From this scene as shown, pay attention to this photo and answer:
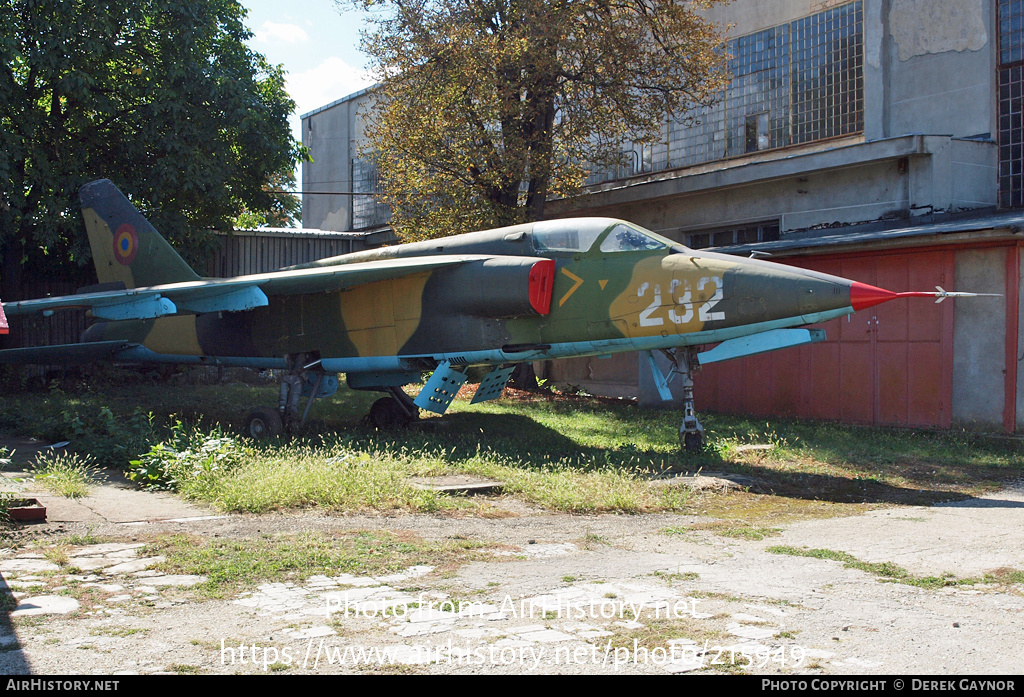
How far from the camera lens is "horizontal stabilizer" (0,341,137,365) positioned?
46.6 ft

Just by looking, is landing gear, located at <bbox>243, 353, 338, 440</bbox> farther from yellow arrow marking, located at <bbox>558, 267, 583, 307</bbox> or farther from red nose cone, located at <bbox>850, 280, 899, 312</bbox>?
red nose cone, located at <bbox>850, 280, 899, 312</bbox>

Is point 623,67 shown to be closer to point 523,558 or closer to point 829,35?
point 829,35

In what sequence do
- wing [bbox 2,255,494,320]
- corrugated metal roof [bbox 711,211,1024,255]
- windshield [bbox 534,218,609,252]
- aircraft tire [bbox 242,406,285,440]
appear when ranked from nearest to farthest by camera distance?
windshield [bbox 534,218,609,252], wing [bbox 2,255,494,320], aircraft tire [bbox 242,406,285,440], corrugated metal roof [bbox 711,211,1024,255]

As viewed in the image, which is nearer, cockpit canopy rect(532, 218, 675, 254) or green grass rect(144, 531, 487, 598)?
green grass rect(144, 531, 487, 598)

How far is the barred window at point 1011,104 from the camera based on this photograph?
54.0ft

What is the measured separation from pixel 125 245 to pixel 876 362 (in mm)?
13213

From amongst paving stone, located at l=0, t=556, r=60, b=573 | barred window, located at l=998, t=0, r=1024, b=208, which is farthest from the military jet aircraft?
barred window, located at l=998, t=0, r=1024, b=208

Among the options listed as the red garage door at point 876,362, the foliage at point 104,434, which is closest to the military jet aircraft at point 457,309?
the foliage at point 104,434

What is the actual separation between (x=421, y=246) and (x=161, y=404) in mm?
7278

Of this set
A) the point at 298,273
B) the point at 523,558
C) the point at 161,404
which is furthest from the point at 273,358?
the point at 523,558

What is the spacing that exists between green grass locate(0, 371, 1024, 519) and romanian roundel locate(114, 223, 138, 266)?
109 inches

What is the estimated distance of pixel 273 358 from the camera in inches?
534

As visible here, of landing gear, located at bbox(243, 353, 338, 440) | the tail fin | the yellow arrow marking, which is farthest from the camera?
the tail fin

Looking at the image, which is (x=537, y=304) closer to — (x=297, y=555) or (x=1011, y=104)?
(x=297, y=555)
